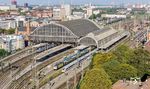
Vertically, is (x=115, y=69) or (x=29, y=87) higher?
(x=115, y=69)

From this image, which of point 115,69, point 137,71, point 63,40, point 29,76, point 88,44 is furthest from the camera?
point 63,40

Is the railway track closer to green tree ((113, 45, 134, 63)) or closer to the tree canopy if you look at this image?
the tree canopy

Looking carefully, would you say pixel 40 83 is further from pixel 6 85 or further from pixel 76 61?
pixel 76 61

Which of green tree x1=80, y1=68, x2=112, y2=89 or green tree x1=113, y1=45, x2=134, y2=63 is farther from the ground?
green tree x1=80, y1=68, x2=112, y2=89

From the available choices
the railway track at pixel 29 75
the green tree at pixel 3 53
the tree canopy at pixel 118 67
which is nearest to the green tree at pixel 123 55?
the tree canopy at pixel 118 67

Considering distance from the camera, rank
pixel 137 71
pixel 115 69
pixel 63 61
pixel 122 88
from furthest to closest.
→ 1. pixel 63 61
2. pixel 137 71
3. pixel 115 69
4. pixel 122 88

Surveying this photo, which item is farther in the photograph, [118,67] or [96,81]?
[118,67]

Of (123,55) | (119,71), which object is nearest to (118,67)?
(119,71)

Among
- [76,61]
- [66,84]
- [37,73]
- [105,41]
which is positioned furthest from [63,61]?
[105,41]

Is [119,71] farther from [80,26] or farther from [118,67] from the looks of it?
[80,26]

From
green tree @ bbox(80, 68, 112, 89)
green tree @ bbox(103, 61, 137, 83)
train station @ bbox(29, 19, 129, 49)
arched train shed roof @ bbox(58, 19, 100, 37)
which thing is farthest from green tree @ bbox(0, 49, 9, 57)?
green tree @ bbox(80, 68, 112, 89)

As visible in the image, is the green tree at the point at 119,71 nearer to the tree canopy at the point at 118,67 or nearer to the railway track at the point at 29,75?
the tree canopy at the point at 118,67
